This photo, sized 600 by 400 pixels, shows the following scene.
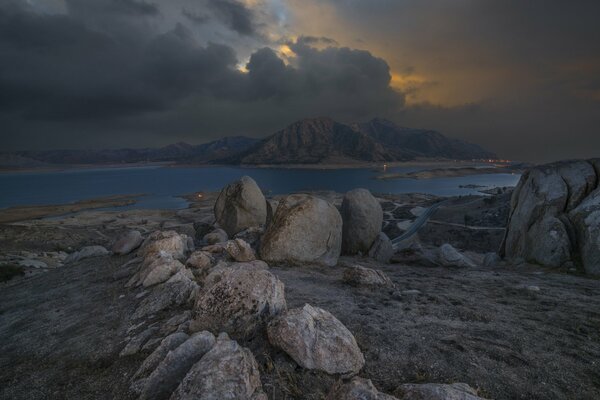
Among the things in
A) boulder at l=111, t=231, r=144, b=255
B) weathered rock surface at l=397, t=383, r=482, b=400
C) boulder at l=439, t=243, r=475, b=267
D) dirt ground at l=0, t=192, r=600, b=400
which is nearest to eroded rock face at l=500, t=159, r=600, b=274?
dirt ground at l=0, t=192, r=600, b=400

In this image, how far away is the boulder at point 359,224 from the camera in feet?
71.4

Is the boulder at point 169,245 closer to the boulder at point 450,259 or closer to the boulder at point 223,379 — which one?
the boulder at point 223,379

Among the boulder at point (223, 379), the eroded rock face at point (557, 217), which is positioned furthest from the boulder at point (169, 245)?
the eroded rock face at point (557, 217)

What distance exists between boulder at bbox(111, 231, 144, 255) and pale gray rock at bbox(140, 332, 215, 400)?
51.5 ft

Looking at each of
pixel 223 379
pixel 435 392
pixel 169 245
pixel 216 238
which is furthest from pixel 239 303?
pixel 216 238

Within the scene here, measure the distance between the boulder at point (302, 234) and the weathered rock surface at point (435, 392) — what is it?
→ 35.9 feet

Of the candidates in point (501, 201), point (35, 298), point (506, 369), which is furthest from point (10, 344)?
point (501, 201)

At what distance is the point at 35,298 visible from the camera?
13055 mm

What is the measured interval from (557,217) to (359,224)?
13172 mm

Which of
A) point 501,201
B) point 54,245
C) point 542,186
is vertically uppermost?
point 542,186

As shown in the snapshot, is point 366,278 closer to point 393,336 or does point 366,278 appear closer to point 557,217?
point 393,336

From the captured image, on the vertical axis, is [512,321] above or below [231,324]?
below

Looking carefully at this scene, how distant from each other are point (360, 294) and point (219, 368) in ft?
22.4

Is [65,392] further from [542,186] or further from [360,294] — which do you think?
[542,186]
